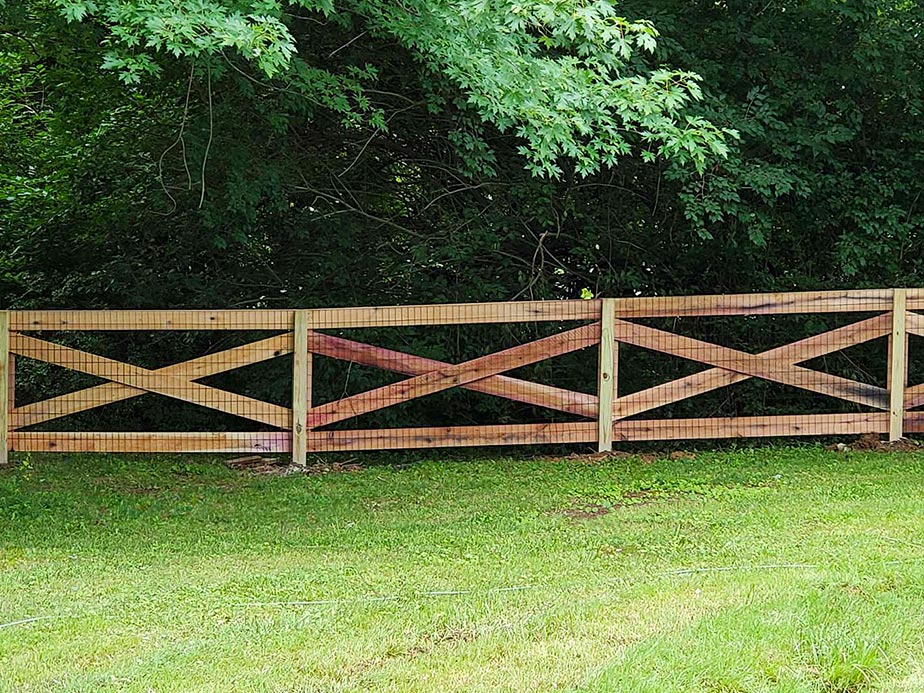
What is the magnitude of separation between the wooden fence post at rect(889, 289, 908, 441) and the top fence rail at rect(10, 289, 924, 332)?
0.25 ft

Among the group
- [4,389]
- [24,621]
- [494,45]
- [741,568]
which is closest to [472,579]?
[741,568]

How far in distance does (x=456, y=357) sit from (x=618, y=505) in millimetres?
3354

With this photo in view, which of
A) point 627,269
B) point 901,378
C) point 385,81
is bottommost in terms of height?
point 901,378

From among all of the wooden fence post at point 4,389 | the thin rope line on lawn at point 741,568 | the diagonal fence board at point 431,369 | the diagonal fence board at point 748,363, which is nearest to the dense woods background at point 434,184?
the diagonal fence board at point 748,363

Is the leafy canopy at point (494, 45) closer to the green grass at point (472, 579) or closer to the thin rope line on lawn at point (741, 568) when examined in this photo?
the green grass at point (472, 579)

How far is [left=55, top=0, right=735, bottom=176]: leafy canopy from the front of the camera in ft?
16.1

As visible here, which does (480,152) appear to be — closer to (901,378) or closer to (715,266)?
(715,266)

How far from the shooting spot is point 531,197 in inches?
370

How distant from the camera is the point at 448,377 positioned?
26.8 feet

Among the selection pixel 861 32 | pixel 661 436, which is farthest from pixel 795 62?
pixel 661 436

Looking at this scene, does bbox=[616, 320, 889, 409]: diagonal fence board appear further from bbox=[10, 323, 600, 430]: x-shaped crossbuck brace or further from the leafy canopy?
the leafy canopy

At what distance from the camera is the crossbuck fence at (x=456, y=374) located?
798 cm

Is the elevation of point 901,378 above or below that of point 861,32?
below

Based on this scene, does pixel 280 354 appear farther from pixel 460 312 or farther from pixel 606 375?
pixel 606 375
